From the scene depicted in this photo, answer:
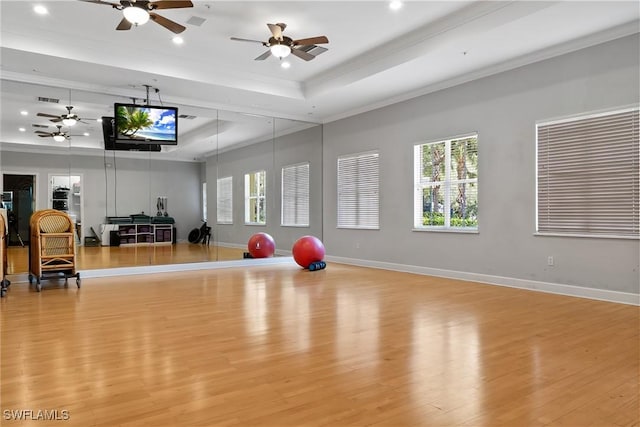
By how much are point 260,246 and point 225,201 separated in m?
1.33

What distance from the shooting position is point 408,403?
8.20 ft

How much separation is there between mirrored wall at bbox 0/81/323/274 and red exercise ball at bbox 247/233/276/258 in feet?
1.17

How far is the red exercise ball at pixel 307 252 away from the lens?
28.1 ft

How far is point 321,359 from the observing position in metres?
3.27

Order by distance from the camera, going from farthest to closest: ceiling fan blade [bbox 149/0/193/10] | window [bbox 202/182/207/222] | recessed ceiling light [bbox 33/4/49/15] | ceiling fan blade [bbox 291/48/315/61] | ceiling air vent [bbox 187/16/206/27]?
window [bbox 202/182/207/222] < ceiling fan blade [bbox 291/48/315/61] < ceiling air vent [bbox 187/16/206/27] < recessed ceiling light [bbox 33/4/49/15] < ceiling fan blade [bbox 149/0/193/10]

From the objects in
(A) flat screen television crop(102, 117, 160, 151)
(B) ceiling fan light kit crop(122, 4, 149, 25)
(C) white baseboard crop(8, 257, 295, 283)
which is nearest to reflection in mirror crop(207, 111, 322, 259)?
(C) white baseboard crop(8, 257, 295, 283)

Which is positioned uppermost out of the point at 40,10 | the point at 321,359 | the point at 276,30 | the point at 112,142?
the point at 40,10

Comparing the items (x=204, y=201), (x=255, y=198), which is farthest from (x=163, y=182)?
(x=255, y=198)

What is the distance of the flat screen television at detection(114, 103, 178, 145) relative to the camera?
7133 mm

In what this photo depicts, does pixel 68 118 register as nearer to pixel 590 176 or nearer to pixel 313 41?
pixel 313 41

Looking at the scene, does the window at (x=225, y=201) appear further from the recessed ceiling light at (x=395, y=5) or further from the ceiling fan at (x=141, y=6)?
the recessed ceiling light at (x=395, y=5)

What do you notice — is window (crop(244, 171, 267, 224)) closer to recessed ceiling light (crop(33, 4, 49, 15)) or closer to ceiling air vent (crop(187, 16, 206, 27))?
ceiling air vent (crop(187, 16, 206, 27))

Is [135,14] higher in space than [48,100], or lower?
higher

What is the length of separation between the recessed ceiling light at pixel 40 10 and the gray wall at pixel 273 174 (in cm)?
442
